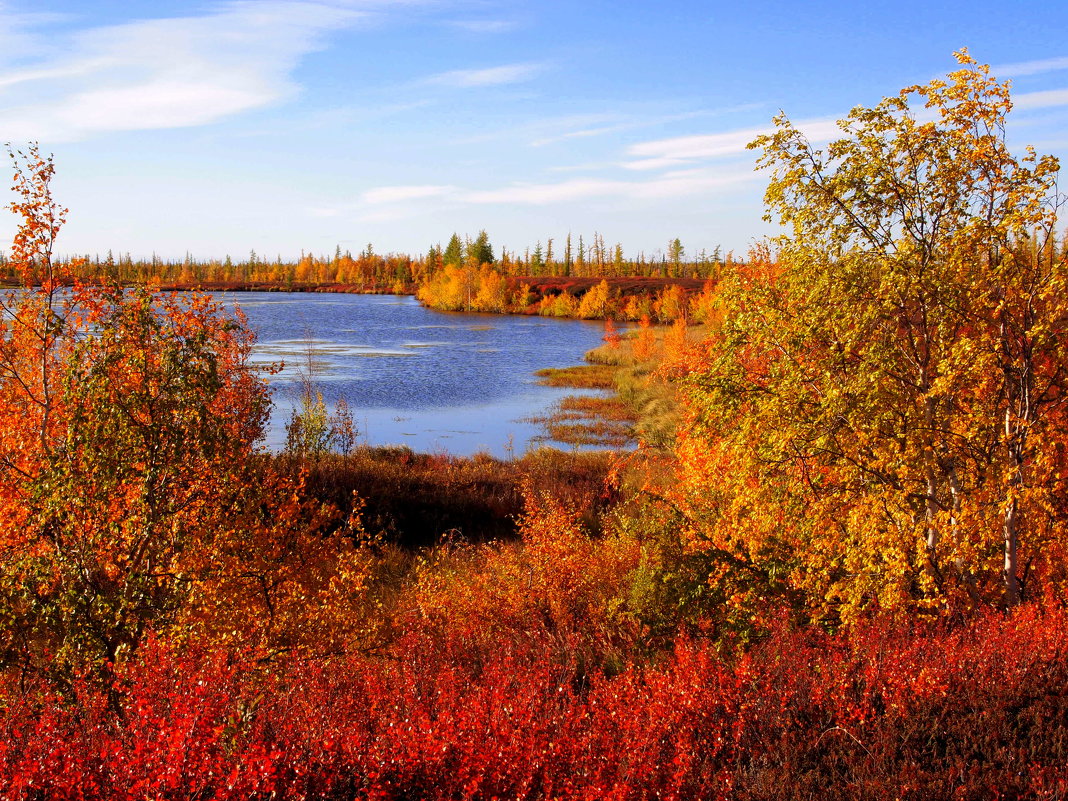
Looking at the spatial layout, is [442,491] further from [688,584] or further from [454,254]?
[454,254]

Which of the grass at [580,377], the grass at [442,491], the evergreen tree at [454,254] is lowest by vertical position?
the grass at [442,491]

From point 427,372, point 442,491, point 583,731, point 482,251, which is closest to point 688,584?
point 583,731

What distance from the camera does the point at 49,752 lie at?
4992 mm

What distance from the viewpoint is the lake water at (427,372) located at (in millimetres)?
30375

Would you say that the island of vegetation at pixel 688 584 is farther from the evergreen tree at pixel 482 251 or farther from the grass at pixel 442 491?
the evergreen tree at pixel 482 251

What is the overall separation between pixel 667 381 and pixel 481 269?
91.8 m

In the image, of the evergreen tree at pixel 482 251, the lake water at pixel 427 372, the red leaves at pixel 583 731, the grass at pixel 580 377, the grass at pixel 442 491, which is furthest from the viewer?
the evergreen tree at pixel 482 251

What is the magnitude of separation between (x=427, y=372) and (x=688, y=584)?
122ft

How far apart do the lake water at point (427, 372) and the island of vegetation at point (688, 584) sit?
14.6 m

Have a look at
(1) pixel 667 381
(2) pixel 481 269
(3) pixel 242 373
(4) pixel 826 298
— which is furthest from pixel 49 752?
(2) pixel 481 269

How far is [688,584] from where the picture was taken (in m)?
9.48

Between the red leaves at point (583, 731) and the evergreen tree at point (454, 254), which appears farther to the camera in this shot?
the evergreen tree at point (454, 254)

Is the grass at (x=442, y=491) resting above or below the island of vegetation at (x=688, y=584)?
below

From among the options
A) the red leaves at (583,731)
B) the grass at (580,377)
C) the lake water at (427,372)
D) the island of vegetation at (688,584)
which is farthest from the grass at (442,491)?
the grass at (580,377)
